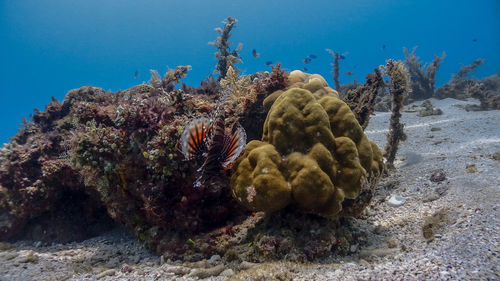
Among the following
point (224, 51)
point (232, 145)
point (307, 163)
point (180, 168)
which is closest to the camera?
point (307, 163)

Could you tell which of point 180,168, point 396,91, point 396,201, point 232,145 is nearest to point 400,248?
point 396,201

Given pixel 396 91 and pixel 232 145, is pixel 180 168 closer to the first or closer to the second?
pixel 232 145

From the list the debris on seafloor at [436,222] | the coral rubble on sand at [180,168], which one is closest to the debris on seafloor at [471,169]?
the debris on seafloor at [436,222]

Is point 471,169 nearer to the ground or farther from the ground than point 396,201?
farther from the ground

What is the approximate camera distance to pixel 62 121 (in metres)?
6.89

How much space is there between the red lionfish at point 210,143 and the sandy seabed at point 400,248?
1.37 m

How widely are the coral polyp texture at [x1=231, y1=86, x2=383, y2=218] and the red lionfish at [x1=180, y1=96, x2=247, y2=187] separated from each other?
278mm

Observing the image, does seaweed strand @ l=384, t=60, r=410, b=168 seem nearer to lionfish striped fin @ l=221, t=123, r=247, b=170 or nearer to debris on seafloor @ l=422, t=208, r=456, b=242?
debris on seafloor @ l=422, t=208, r=456, b=242

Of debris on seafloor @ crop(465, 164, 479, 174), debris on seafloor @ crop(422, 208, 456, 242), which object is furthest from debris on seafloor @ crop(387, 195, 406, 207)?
debris on seafloor @ crop(465, 164, 479, 174)

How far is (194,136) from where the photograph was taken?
3510mm

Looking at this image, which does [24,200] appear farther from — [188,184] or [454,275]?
[454,275]

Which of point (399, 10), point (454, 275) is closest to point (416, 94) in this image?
point (454, 275)

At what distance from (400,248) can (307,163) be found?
1615mm

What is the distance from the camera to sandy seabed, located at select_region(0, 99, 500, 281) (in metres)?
2.83
